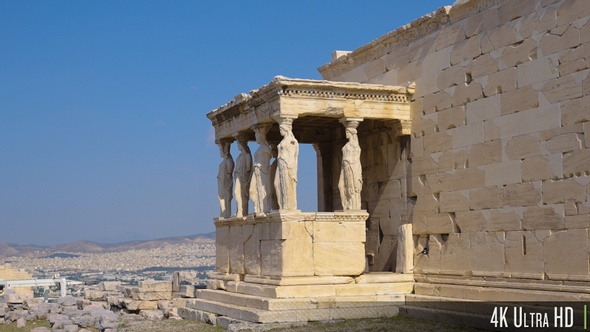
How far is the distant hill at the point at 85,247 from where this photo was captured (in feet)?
429

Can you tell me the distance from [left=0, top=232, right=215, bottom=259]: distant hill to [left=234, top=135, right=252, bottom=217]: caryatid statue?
4333 inches

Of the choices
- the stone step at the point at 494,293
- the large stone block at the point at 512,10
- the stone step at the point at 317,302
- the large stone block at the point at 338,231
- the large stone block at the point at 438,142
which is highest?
the large stone block at the point at 512,10

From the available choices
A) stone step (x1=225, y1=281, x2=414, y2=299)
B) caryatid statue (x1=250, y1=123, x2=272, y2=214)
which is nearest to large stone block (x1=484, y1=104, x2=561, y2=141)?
stone step (x1=225, y1=281, x2=414, y2=299)

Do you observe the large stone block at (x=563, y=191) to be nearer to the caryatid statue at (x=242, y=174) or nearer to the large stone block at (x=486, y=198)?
the large stone block at (x=486, y=198)

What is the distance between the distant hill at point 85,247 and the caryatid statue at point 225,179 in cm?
10918

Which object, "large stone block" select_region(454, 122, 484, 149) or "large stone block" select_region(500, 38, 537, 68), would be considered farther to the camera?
"large stone block" select_region(454, 122, 484, 149)

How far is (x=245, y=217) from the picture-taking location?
15531 mm

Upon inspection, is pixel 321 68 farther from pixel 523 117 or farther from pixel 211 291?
pixel 523 117

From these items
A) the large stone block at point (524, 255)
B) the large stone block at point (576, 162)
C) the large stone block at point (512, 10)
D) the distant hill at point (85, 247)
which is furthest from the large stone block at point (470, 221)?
the distant hill at point (85, 247)

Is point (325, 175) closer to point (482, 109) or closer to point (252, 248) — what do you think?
point (252, 248)

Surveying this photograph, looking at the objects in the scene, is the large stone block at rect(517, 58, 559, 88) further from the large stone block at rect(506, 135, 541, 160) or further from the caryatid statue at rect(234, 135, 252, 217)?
the caryatid statue at rect(234, 135, 252, 217)

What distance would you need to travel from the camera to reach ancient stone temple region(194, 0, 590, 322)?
11742 millimetres

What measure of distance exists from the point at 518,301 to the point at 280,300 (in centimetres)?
360

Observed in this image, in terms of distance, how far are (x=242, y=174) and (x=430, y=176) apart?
369 centimetres
